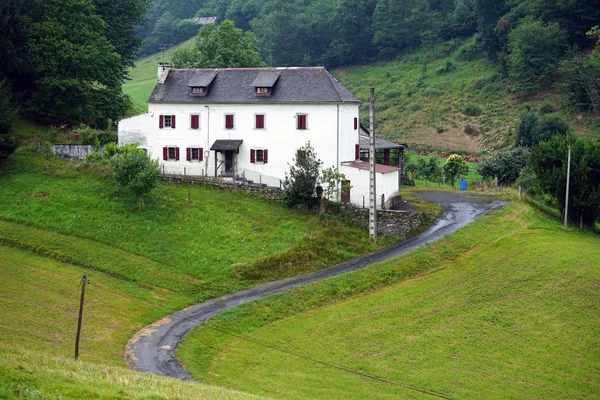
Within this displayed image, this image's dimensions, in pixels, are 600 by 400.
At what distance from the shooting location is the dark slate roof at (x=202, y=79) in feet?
191

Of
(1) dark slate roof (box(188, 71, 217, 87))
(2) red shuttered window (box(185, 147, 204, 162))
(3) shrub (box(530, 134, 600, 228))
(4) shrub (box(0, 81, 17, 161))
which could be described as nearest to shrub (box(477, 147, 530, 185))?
(3) shrub (box(530, 134, 600, 228))

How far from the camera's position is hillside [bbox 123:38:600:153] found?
92.4 m

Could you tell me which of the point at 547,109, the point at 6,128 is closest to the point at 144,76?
the point at 547,109

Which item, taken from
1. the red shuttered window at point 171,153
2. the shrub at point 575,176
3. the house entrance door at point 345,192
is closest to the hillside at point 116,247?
the house entrance door at point 345,192

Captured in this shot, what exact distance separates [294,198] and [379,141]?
18.4 metres

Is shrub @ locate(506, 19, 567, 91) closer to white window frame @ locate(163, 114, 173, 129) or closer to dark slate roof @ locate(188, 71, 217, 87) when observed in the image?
dark slate roof @ locate(188, 71, 217, 87)

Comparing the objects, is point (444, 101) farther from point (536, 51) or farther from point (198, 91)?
point (198, 91)

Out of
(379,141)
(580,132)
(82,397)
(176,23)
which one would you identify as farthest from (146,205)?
(176,23)

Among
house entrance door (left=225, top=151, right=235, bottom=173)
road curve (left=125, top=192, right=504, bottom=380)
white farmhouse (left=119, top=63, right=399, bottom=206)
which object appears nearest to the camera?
road curve (left=125, top=192, right=504, bottom=380)

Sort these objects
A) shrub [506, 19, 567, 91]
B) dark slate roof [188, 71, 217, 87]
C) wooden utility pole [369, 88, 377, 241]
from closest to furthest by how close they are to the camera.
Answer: wooden utility pole [369, 88, 377, 241] → dark slate roof [188, 71, 217, 87] → shrub [506, 19, 567, 91]

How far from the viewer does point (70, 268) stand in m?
42.6

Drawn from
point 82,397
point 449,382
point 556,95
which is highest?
point 556,95

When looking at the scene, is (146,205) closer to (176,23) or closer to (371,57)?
(371,57)

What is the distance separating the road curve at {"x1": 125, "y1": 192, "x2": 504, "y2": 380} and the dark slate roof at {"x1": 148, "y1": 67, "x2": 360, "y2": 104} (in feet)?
36.3
